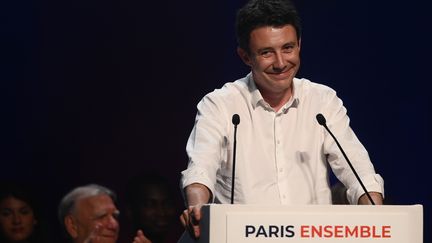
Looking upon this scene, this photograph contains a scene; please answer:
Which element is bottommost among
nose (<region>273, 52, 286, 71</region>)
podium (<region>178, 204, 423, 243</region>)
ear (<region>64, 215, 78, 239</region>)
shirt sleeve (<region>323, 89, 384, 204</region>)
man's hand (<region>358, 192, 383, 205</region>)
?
ear (<region>64, 215, 78, 239</region>)

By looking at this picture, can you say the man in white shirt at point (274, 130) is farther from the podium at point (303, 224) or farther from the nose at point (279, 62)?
the podium at point (303, 224)

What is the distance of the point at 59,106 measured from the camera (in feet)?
15.0

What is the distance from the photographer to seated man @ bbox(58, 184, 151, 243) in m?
4.13

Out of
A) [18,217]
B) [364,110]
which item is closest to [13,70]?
[18,217]

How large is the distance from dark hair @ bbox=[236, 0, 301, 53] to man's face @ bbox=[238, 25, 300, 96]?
0.02 meters

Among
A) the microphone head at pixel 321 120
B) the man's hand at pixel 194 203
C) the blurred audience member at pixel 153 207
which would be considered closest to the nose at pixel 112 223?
the blurred audience member at pixel 153 207

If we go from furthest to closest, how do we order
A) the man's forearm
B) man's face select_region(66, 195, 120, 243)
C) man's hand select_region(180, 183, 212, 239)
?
man's face select_region(66, 195, 120, 243) → the man's forearm → man's hand select_region(180, 183, 212, 239)

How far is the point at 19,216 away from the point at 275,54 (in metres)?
1.87

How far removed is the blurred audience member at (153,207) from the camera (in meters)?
4.45

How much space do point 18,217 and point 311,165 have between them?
70.3 inches

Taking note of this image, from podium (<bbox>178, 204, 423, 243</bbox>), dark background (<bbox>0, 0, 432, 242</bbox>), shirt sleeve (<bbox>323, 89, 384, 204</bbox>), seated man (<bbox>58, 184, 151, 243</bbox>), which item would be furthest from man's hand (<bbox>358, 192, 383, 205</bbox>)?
dark background (<bbox>0, 0, 432, 242</bbox>)

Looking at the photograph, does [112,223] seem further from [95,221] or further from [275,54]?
[275,54]

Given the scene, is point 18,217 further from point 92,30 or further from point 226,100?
point 226,100

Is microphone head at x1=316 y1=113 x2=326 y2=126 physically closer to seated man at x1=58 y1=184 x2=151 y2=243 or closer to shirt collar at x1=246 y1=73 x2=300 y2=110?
shirt collar at x1=246 y1=73 x2=300 y2=110
